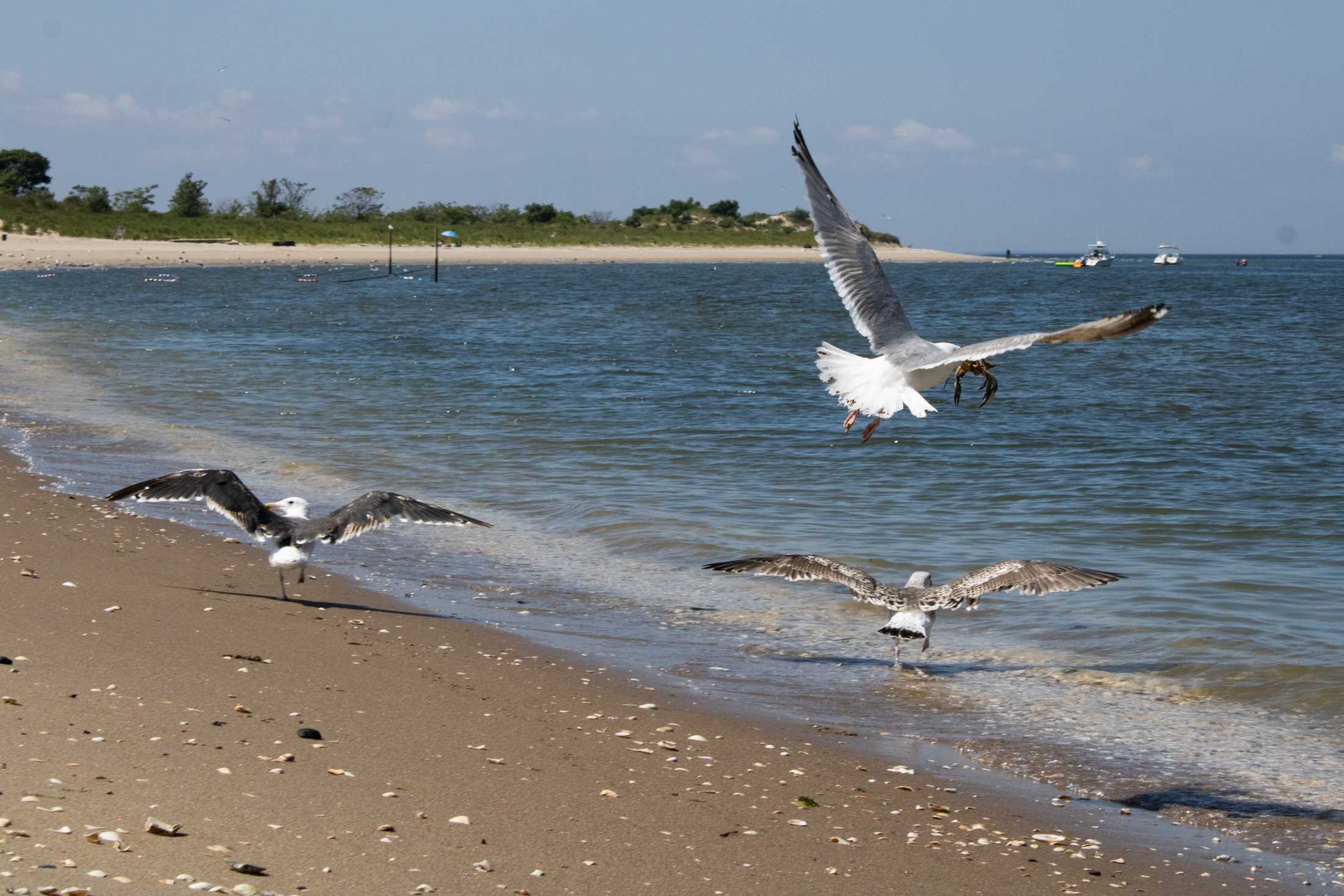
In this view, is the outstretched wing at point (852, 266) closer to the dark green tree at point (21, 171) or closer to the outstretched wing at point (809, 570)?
the outstretched wing at point (809, 570)

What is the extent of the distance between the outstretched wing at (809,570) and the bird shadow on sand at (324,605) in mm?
1621

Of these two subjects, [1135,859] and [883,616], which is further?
[883,616]

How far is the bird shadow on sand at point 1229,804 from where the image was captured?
17.5ft

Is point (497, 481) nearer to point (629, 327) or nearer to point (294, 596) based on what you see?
point (294, 596)

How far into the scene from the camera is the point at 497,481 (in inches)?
510

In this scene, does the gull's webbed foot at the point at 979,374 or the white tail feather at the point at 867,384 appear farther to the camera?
the white tail feather at the point at 867,384

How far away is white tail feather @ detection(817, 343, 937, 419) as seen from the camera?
6988 mm

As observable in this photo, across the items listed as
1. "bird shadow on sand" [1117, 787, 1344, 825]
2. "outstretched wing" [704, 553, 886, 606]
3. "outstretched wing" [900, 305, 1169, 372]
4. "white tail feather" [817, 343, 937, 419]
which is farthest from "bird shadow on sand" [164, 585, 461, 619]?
"bird shadow on sand" [1117, 787, 1344, 825]

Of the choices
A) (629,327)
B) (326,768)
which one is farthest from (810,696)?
(629,327)

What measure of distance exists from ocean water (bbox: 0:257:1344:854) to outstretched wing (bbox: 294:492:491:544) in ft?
1.59

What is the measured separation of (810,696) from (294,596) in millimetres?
3145

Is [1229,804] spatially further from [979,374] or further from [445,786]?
[445,786]

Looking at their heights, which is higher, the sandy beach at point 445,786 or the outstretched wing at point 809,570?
the outstretched wing at point 809,570

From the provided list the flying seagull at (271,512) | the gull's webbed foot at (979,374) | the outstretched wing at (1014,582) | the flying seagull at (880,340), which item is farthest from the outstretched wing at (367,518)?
the gull's webbed foot at (979,374)
